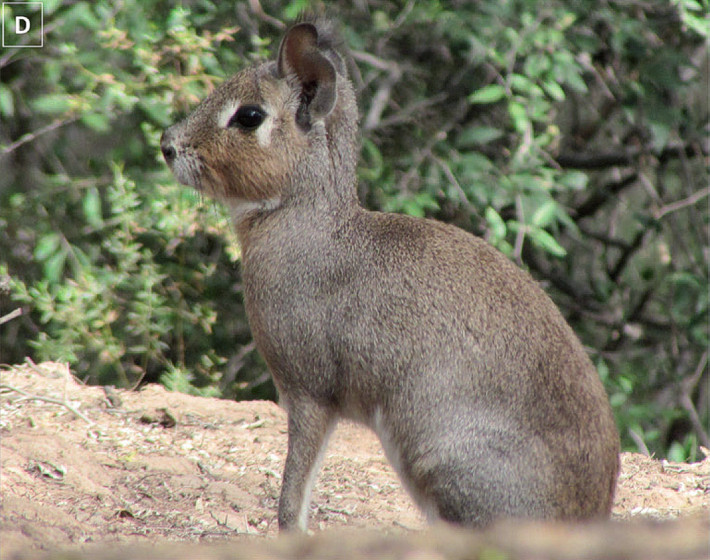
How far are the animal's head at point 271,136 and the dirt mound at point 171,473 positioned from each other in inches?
52.3

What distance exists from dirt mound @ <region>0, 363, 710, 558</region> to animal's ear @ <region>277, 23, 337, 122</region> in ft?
5.62

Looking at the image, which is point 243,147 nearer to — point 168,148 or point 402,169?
point 168,148

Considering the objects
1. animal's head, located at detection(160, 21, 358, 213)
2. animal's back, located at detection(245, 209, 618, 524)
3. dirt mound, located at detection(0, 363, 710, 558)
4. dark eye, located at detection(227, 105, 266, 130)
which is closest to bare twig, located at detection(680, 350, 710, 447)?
dirt mound, located at detection(0, 363, 710, 558)

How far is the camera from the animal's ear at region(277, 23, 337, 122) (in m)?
4.10

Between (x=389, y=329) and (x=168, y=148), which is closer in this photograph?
(x=389, y=329)

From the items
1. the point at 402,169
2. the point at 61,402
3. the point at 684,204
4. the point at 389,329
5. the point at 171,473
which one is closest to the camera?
the point at 389,329

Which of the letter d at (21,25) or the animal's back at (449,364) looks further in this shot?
the letter d at (21,25)

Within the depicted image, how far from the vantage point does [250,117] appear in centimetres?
413

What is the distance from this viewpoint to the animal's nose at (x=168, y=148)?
13.7ft

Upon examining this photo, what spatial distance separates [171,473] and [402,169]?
2933 mm

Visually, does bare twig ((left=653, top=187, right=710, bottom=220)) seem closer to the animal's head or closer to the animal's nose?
the animal's head

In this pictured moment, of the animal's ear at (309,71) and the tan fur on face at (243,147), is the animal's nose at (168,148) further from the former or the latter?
the animal's ear at (309,71)

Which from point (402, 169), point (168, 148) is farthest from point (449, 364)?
point (402, 169)

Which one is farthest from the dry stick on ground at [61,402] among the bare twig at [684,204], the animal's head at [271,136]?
the bare twig at [684,204]
